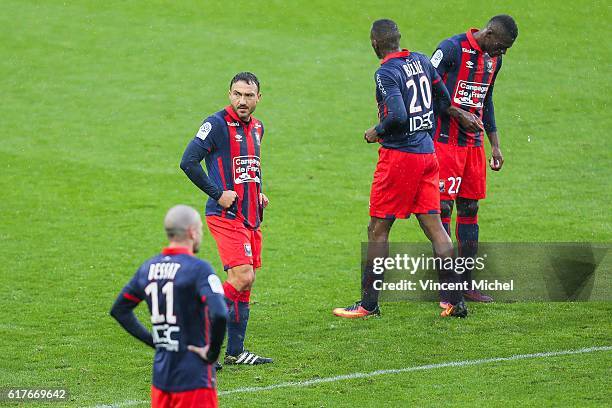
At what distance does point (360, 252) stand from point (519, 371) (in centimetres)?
473

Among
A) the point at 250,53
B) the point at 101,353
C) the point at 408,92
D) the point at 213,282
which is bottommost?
the point at 101,353

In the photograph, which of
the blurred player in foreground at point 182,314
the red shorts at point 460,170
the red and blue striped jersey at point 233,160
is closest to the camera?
the blurred player in foreground at point 182,314

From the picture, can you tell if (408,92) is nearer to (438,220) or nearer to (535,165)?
(438,220)

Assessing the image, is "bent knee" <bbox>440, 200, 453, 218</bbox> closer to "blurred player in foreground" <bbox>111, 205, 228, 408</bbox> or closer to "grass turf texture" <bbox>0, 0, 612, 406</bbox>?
"grass turf texture" <bbox>0, 0, 612, 406</bbox>

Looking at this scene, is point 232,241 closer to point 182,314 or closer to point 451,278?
point 451,278

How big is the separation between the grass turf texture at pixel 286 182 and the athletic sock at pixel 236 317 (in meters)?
0.25

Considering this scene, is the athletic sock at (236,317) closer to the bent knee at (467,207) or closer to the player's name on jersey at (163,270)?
the player's name on jersey at (163,270)

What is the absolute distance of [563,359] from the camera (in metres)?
8.62

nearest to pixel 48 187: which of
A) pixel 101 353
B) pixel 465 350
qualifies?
pixel 101 353

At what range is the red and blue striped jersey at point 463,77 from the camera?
33.7 feet

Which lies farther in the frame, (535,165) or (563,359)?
(535,165)

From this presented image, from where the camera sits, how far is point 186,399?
584 cm

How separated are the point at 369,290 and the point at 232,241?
2007mm

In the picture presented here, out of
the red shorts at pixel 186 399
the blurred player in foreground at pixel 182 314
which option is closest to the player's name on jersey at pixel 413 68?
the blurred player in foreground at pixel 182 314
